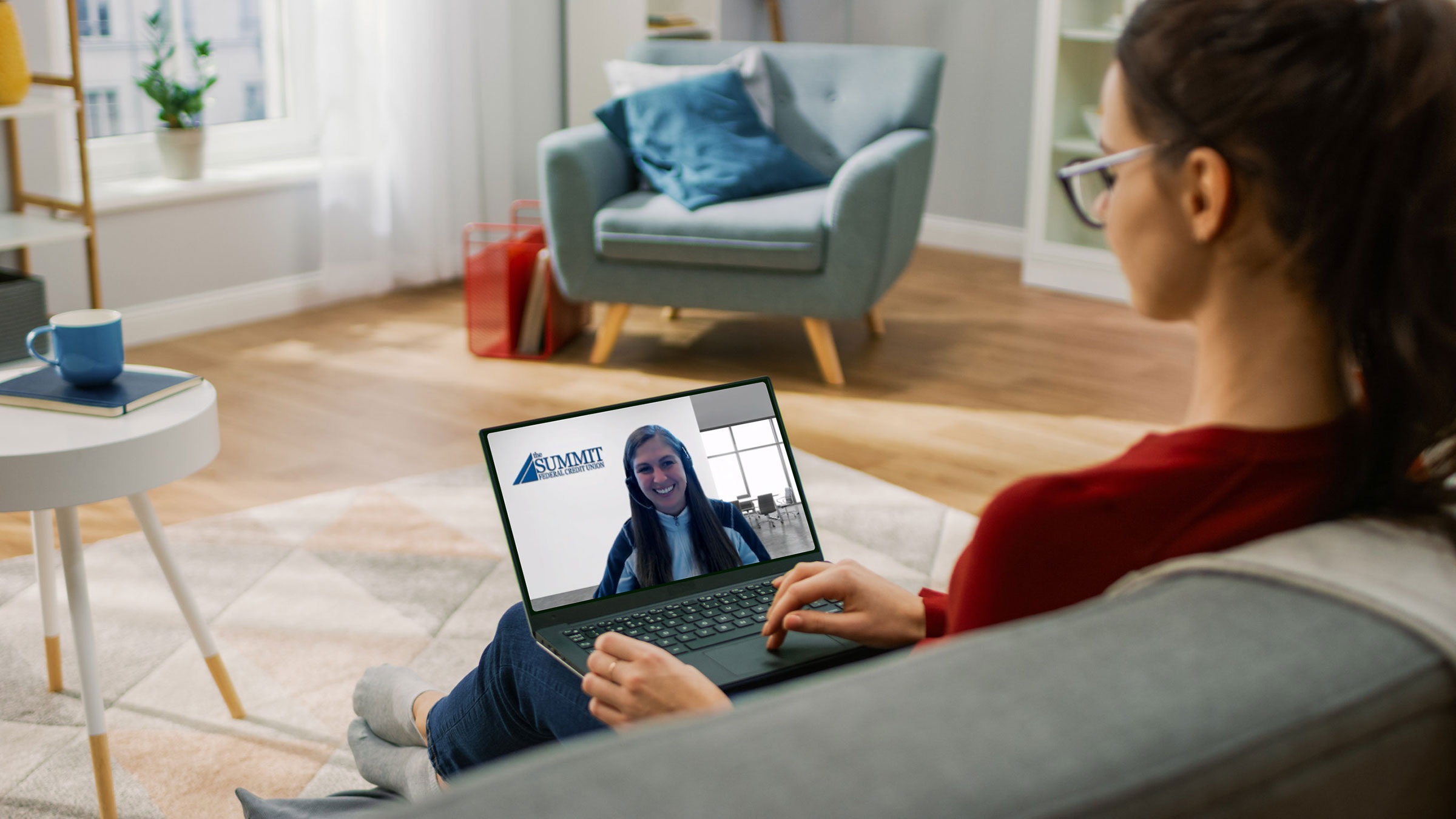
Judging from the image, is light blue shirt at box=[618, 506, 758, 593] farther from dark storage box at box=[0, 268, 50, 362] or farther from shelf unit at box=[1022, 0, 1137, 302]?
shelf unit at box=[1022, 0, 1137, 302]

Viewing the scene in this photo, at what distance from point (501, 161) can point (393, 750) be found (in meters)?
3.43

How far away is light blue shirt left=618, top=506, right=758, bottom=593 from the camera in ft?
3.92

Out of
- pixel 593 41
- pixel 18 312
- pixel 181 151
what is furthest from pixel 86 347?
pixel 593 41

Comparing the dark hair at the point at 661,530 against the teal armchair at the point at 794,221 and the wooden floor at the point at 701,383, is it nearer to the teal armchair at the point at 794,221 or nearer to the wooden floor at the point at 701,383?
the wooden floor at the point at 701,383

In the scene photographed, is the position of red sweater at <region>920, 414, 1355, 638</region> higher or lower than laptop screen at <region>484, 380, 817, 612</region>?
higher

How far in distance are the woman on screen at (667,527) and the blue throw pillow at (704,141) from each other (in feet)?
7.54

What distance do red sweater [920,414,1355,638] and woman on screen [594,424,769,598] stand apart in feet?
1.79

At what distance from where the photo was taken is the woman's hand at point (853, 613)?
104cm

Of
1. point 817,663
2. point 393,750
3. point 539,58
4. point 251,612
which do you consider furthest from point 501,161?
point 817,663

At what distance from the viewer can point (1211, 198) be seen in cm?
65

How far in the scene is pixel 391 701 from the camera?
4.84 ft

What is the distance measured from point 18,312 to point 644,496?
7.96ft

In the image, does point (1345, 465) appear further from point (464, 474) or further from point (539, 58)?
point (539, 58)

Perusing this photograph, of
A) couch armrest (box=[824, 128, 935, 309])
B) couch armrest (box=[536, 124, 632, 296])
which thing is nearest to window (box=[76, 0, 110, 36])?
couch armrest (box=[536, 124, 632, 296])
